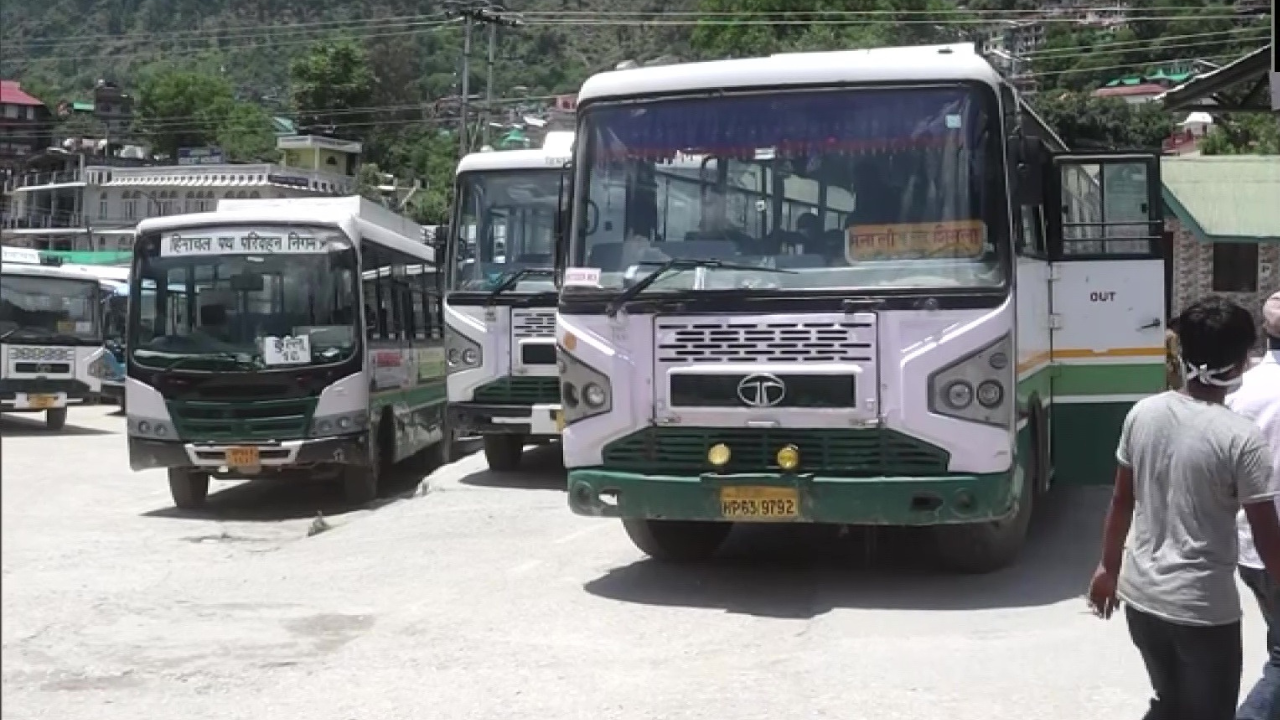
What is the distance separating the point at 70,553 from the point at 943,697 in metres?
7.65

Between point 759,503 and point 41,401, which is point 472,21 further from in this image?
point 759,503

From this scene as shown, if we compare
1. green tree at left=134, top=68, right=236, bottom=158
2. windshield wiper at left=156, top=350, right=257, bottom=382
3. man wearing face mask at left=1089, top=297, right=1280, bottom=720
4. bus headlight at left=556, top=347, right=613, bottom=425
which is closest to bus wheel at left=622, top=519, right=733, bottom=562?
bus headlight at left=556, top=347, right=613, bottom=425

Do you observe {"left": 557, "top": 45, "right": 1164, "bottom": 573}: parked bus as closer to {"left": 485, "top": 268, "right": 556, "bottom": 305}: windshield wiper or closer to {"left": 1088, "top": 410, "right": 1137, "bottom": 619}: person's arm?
{"left": 1088, "top": 410, "right": 1137, "bottom": 619}: person's arm

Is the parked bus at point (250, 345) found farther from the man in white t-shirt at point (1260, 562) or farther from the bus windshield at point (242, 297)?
the man in white t-shirt at point (1260, 562)

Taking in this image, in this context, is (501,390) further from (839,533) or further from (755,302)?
(755,302)

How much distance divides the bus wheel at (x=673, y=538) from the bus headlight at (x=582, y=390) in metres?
1.16

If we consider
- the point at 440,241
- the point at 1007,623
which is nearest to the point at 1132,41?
the point at 440,241

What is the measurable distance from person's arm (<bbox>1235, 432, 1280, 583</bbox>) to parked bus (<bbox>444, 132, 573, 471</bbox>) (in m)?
9.92

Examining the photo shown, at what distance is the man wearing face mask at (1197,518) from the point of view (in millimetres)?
4594

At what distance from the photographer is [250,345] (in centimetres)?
1345

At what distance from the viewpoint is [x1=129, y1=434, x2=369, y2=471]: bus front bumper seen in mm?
13422

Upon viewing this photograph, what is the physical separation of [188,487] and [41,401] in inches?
397

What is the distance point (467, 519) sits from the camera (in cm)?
1238

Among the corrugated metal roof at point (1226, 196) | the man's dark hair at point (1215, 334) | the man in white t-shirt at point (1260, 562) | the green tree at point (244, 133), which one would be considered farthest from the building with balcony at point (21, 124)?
the man's dark hair at point (1215, 334)
